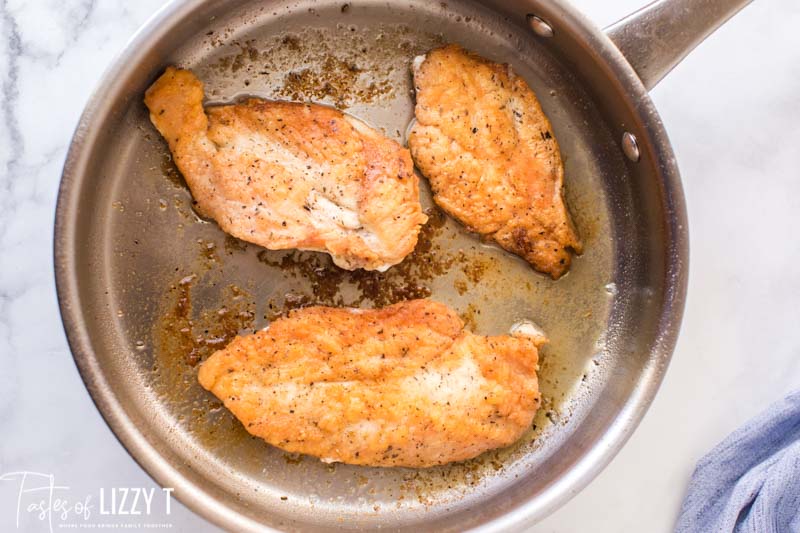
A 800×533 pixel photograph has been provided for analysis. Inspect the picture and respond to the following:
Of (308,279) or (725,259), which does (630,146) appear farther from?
(308,279)

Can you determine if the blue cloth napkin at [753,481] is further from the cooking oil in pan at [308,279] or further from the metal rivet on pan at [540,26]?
the metal rivet on pan at [540,26]

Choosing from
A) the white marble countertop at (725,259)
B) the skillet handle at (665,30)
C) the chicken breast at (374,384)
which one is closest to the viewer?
the skillet handle at (665,30)

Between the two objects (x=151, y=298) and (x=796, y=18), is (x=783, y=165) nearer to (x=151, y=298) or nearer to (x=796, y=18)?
(x=796, y=18)

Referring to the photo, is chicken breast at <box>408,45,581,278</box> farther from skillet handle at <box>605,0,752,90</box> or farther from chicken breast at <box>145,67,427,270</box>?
skillet handle at <box>605,0,752,90</box>

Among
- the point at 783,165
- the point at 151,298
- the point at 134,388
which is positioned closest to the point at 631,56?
the point at 783,165

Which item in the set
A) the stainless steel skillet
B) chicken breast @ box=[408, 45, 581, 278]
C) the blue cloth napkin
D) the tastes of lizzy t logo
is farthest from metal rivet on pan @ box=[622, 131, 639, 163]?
the tastes of lizzy t logo

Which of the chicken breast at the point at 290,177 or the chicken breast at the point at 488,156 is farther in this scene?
the chicken breast at the point at 488,156

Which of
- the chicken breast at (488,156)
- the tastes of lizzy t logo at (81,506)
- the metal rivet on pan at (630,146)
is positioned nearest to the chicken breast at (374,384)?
the chicken breast at (488,156)
